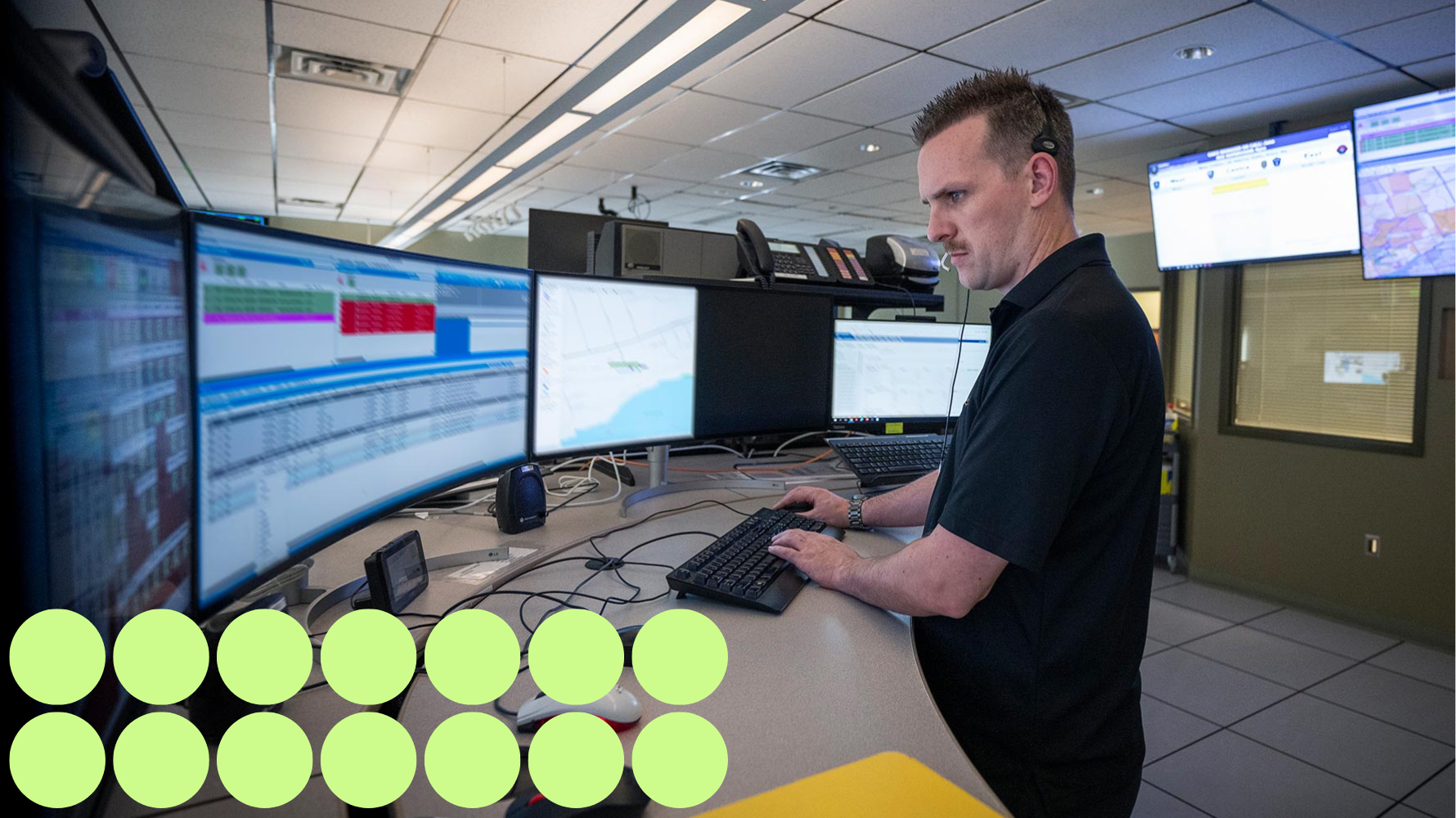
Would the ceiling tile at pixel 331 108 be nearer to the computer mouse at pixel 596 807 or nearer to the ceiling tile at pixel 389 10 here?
the ceiling tile at pixel 389 10

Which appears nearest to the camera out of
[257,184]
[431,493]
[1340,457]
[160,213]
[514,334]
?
[160,213]

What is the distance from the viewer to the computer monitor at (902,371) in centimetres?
196

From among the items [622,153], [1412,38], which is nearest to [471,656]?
[1412,38]

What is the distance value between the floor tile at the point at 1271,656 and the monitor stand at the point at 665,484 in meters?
2.23

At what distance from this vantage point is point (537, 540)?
125 cm

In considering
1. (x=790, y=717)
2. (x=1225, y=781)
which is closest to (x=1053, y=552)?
(x=790, y=717)

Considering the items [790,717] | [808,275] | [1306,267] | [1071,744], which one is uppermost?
[1306,267]

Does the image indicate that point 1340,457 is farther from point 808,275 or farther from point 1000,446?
point 1000,446

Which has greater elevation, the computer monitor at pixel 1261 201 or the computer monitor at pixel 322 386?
the computer monitor at pixel 1261 201

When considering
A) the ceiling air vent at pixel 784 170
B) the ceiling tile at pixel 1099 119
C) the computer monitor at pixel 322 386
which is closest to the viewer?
the computer monitor at pixel 322 386

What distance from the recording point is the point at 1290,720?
2338mm

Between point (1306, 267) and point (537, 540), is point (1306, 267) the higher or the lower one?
the higher one

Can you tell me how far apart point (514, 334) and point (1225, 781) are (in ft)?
7.17

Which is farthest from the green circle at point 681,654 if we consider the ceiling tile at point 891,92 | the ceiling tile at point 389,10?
the ceiling tile at point 891,92
